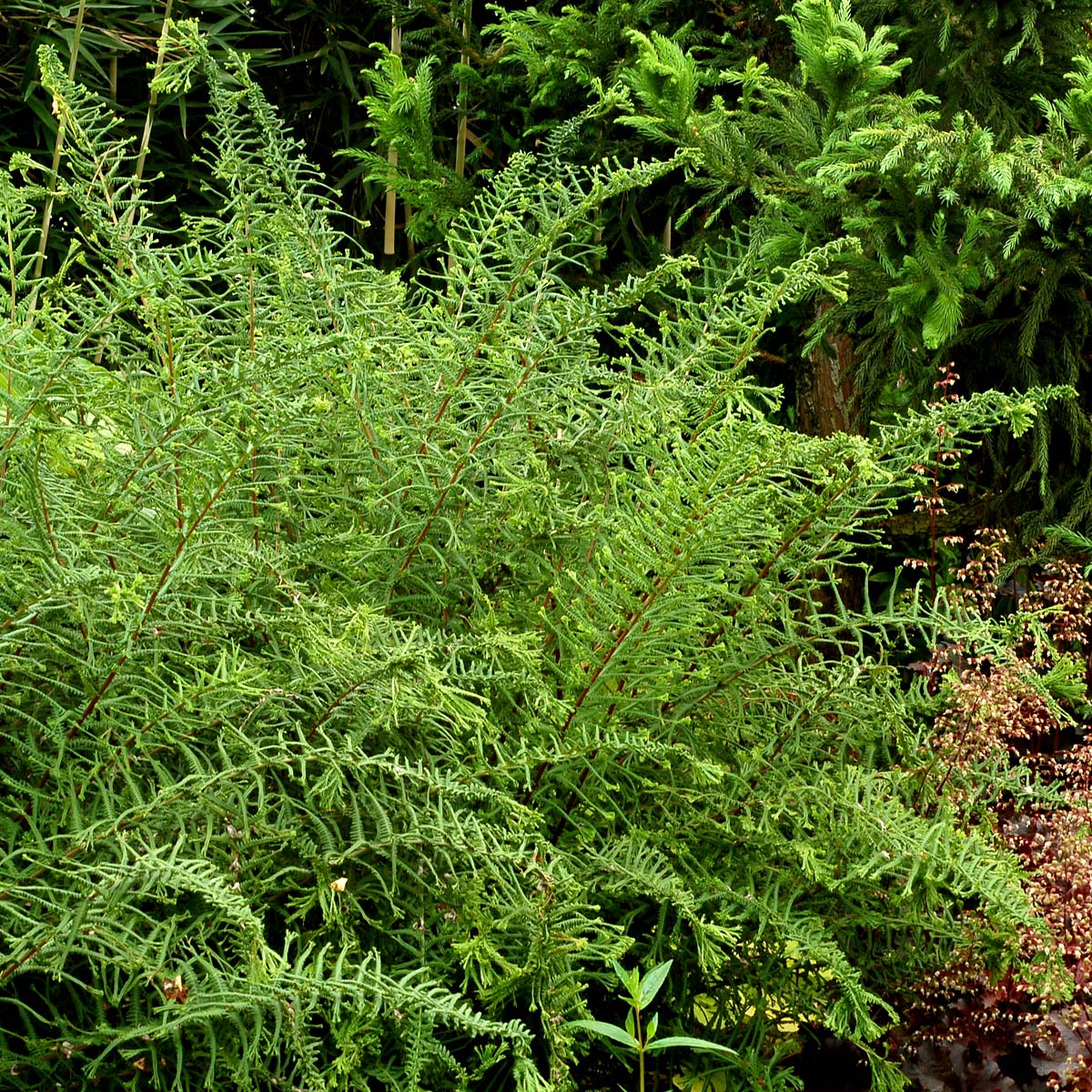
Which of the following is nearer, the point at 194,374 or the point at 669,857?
the point at 194,374

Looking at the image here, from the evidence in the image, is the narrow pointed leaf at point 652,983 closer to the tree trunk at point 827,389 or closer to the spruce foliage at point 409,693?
the spruce foliage at point 409,693

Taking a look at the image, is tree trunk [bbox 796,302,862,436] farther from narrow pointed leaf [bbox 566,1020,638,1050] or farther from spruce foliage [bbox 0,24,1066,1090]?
narrow pointed leaf [bbox 566,1020,638,1050]

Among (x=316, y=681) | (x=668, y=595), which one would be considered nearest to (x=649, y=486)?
(x=668, y=595)

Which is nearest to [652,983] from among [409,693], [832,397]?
[409,693]

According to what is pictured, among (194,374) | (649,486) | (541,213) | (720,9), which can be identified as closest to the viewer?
(194,374)

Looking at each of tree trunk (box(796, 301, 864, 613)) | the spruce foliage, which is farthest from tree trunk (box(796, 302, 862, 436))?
the spruce foliage

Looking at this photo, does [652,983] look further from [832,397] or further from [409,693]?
[832,397]

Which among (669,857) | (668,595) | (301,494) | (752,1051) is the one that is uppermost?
(668,595)

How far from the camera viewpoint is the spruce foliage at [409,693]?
0.91 meters

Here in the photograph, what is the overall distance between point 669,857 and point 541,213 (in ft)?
2.31

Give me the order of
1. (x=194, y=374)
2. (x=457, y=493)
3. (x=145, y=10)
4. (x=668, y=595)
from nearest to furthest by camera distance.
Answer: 1. (x=194, y=374)
2. (x=668, y=595)
3. (x=457, y=493)
4. (x=145, y=10)

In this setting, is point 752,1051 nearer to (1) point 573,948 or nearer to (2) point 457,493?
(1) point 573,948

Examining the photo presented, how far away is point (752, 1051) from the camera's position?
120cm

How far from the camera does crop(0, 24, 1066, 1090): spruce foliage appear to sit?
3.00ft
